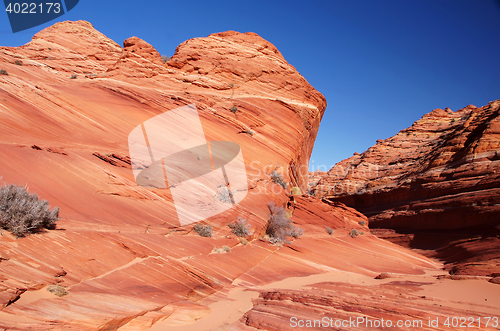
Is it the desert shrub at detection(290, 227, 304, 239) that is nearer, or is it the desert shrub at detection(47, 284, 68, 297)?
the desert shrub at detection(47, 284, 68, 297)

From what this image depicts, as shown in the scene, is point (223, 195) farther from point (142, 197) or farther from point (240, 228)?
point (142, 197)

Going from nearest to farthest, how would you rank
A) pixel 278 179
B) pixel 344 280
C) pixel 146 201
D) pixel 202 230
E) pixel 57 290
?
1. pixel 57 290
2. pixel 146 201
3. pixel 344 280
4. pixel 202 230
5. pixel 278 179

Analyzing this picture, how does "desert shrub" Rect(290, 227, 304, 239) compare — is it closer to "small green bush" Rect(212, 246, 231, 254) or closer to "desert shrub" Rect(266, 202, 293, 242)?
"desert shrub" Rect(266, 202, 293, 242)

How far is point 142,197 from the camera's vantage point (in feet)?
32.1

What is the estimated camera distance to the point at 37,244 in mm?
5949

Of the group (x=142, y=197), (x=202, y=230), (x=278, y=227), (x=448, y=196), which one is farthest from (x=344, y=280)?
(x=448, y=196)

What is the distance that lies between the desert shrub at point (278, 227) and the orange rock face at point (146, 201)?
0.43m

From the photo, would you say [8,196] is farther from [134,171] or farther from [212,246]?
[212,246]

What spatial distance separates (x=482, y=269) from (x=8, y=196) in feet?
53.2

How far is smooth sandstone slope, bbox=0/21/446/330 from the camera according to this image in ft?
17.8

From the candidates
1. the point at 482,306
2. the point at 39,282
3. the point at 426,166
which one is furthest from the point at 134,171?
the point at 426,166

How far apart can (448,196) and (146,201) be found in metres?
22.0

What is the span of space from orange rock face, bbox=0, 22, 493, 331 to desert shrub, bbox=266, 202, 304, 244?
16.8 inches

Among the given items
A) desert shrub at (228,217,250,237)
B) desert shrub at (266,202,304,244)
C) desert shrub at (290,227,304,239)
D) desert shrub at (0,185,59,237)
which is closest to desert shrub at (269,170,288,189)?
desert shrub at (266,202,304,244)
